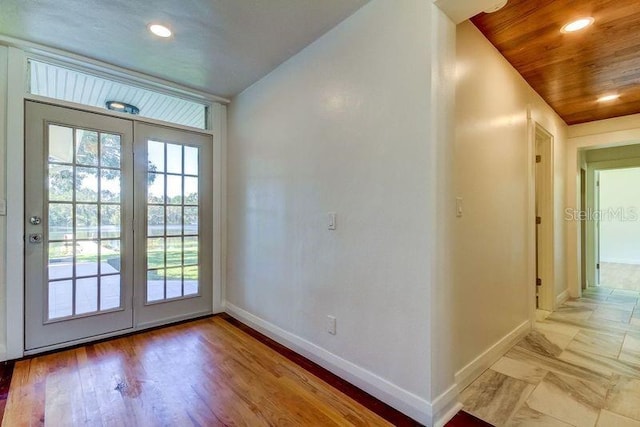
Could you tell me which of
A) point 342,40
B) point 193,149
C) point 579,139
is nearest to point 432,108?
point 342,40

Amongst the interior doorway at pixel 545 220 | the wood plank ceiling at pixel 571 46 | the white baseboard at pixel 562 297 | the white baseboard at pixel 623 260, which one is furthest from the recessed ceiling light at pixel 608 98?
the white baseboard at pixel 623 260

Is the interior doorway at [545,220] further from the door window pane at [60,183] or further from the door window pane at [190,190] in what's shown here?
the door window pane at [60,183]

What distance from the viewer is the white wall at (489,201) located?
6.50ft

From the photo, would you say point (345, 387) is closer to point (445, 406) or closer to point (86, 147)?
point (445, 406)

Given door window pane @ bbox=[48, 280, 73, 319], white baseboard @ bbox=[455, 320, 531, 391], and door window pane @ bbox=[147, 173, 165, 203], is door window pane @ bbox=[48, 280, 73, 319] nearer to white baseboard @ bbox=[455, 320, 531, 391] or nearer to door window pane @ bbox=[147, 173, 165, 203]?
door window pane @ bbox=[147, 173, 165, 203]

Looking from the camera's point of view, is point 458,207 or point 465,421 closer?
point 465,421

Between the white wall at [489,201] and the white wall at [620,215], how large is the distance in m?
5.88

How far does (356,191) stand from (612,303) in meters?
4.35

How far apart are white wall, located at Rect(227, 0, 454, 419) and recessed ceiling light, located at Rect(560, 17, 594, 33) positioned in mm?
1096

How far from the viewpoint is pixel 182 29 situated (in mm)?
2182

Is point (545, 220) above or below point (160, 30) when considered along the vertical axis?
below

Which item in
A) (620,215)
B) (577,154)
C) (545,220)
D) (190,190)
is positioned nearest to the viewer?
(190,190)

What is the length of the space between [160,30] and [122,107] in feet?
3.68

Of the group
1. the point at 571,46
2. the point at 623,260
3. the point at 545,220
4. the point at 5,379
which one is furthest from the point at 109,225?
the point at 623,260
